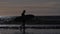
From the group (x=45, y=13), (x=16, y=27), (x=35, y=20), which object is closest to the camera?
(x=35, y=20)

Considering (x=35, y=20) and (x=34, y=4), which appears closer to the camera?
(x=35, y=20)

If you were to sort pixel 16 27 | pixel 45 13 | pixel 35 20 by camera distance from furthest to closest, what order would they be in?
pixel 45 13
pixel 16 27
pixel 35 20

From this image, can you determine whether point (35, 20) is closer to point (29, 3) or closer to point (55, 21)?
point (55, 21)

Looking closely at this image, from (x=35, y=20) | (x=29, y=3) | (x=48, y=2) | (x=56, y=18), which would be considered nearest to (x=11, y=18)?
(x=35, y=20)

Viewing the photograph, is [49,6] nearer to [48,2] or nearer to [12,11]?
[48,2]

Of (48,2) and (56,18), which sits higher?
(48,2)

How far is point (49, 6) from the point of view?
49.1 inches

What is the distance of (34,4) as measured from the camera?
4.10 feet

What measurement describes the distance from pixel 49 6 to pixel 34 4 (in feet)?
0.61

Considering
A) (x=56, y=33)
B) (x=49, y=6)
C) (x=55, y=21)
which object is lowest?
(x=56, y=33)

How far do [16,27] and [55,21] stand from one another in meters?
0.40

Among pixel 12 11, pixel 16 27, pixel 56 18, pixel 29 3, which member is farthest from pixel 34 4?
pixel 56 18

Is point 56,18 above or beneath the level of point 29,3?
beneath

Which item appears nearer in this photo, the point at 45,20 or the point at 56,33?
the point at 45,20
